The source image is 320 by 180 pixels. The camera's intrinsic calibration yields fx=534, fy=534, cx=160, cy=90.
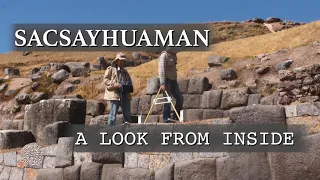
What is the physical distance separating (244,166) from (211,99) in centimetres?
1194

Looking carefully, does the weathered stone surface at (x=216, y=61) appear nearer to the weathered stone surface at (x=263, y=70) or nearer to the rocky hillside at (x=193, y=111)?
the rocky hillside at (x=193, y=111)

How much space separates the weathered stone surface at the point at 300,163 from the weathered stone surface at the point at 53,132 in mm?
5447

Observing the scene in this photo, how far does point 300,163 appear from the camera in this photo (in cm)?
761

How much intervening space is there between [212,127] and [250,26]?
191 ft

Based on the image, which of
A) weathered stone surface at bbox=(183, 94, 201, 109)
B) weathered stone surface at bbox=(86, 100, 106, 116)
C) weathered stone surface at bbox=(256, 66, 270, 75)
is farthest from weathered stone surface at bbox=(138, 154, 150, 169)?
weathered stone surface at bbox=(256, 66, 270, 75)

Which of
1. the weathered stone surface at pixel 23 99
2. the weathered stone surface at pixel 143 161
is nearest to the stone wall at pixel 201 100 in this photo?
the weathered stone surface at pixel 23 99

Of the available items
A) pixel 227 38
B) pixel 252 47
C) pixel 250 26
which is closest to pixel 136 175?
pixel 252 47

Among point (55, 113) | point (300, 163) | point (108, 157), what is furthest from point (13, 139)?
point (300, 163)

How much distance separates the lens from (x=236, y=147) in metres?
8.45

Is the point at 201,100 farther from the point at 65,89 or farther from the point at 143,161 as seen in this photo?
the point at 143,161

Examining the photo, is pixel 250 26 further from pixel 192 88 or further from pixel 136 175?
pixel 136 175

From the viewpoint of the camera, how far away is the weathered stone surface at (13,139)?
13.0 m

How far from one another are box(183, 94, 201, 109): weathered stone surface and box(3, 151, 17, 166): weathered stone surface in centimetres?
945

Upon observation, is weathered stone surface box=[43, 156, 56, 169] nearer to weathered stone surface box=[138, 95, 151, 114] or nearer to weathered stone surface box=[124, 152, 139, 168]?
weathered stone surface box=[124, 152, 139, 168]
